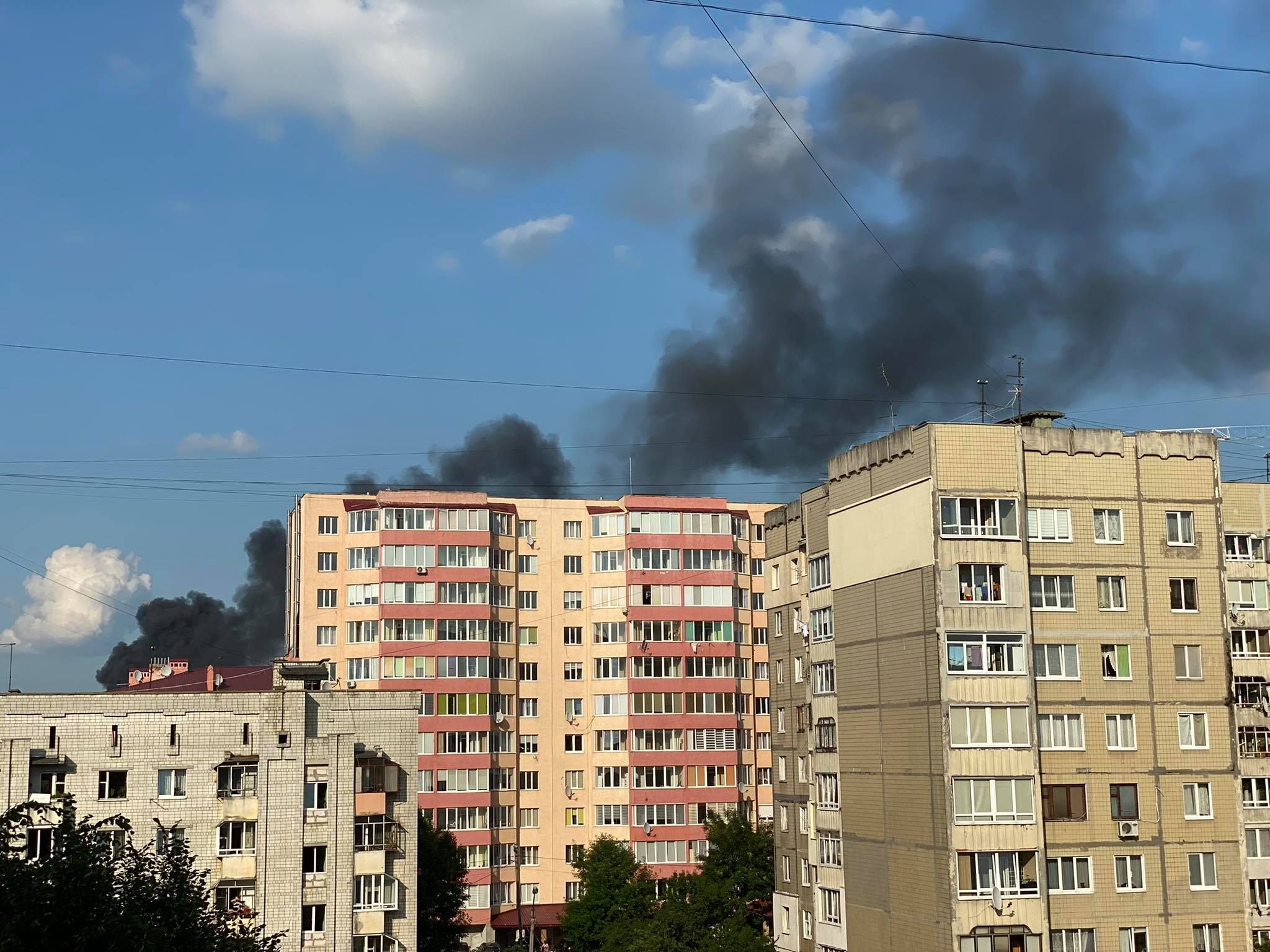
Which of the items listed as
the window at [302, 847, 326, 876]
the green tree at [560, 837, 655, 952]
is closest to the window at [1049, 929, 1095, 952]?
the window at [302, 847, 326, 876]

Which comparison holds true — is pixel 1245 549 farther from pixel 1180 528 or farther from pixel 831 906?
pixel 831 906

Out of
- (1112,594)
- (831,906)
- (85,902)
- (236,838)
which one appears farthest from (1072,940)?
(85,902)

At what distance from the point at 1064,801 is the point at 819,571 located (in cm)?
1856

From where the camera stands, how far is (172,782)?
6178cm

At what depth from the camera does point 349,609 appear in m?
114

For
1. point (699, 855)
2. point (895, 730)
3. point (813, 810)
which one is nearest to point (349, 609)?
point (699, 855)

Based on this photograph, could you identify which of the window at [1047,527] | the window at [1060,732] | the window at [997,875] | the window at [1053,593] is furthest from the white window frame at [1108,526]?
the window at [997,875]

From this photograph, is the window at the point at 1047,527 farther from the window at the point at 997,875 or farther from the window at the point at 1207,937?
the window at the point at 1207,937

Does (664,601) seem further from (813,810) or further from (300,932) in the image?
(300,932)

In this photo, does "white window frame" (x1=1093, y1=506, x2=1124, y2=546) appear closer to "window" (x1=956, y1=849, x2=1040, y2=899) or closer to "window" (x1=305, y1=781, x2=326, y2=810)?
"window" (x1=956, y1=849, x2=1040, y2=899)

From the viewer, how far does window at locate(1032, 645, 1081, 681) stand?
62969mm

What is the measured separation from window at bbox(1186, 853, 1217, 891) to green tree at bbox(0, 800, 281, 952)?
41.9 m

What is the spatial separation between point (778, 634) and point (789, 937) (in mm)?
16755

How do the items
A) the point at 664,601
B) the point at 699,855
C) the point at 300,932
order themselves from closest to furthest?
the point at 300,932 → the point at 699,855 → the point at 664,601
